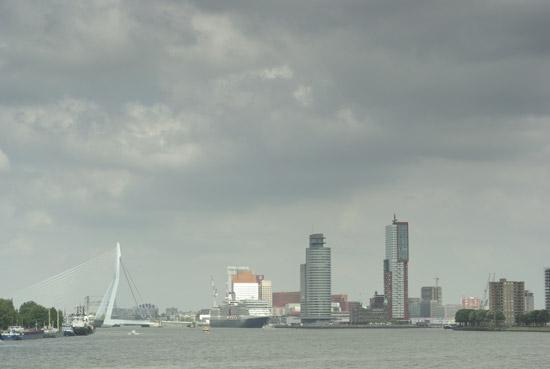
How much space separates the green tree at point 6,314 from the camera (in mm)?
184188

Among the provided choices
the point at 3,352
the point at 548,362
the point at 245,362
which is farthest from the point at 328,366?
the point at 3,352

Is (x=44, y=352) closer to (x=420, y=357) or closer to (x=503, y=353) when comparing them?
(x=420, y=357)

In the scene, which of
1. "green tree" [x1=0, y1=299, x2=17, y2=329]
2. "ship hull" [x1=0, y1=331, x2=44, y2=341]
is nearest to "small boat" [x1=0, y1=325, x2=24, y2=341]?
"ship hull" [x1=0, y1=331, x2=44, y2=341]

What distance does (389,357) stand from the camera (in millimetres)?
120562

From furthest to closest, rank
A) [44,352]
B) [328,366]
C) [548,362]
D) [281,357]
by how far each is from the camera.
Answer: [44,352], [281,357], [548,362], [328,366]

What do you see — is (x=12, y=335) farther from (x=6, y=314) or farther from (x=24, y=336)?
(x=6, y=314)

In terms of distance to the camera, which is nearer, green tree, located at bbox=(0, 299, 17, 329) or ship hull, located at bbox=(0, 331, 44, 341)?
ship hull, located at bbox=(0, 331, 44, 341)

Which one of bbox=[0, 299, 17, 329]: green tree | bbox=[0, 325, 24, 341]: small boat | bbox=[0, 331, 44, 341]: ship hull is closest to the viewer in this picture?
bbox=[0, 325, 24, 341]: small boat

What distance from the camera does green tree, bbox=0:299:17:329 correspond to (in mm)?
184188

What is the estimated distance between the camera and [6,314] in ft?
610

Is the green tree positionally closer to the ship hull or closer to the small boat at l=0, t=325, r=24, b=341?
the ship hull

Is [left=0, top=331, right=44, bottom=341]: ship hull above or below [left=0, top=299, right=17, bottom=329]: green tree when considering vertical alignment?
below

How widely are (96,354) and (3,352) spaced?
11.9 m

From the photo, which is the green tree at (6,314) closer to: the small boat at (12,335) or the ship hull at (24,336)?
the ship hull at (24,336)
